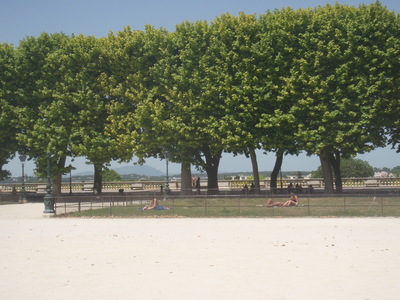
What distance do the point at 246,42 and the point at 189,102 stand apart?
6.50 meters

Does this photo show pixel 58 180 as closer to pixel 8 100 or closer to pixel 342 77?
pixel 8 100

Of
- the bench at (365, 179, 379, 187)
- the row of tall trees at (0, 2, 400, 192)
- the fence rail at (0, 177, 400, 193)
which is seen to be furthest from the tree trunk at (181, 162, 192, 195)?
the bench at (365, 179, 379, 187)

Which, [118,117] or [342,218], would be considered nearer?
[342,218]

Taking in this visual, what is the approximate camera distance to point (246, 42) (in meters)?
39.1
